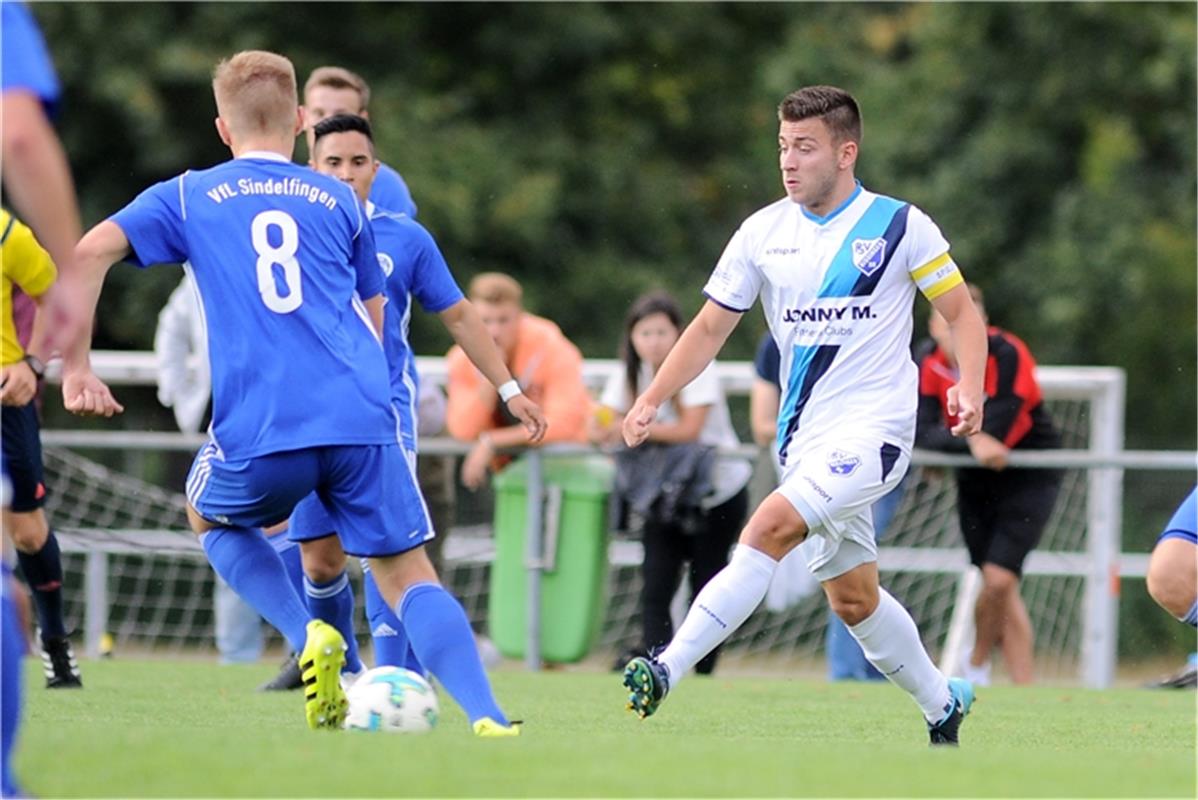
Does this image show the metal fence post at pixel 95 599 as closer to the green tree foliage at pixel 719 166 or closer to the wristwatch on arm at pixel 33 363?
the wristwatch on arm at pixel 33 363

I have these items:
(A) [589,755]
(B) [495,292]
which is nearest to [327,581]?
(A) [589,755]

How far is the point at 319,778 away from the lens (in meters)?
4.85

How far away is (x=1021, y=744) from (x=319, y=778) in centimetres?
314

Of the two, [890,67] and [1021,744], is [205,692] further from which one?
[890,67]

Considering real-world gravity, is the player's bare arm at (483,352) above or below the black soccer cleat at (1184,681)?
above

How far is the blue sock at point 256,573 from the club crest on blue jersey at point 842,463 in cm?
181

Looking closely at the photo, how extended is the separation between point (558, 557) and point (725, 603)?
18.4 feet

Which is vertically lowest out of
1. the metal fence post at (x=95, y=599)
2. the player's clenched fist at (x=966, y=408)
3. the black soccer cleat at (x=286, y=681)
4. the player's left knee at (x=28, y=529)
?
the metal fence post at (x=95, y=599)

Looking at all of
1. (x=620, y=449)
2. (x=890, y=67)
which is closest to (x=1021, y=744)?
(x=620, y=449)

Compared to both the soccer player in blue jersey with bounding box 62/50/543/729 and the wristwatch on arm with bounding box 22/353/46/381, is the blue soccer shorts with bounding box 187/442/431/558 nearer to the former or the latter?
the soccer player in blue jersey with bounding box 62/50/543/729

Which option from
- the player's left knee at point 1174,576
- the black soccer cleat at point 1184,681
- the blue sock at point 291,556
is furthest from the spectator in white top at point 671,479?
the player's left knee at point 1174,576

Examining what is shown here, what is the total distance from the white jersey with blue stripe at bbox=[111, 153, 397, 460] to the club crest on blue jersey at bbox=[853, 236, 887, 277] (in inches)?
66.5

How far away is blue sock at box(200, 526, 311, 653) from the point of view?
6949 mm

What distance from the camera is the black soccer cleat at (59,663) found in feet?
30.2
